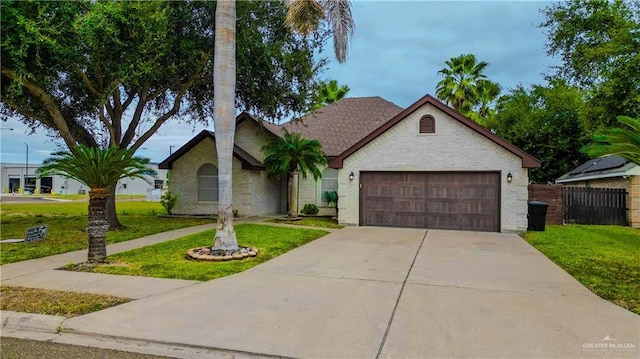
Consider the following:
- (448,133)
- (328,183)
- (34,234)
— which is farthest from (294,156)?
(34,234)

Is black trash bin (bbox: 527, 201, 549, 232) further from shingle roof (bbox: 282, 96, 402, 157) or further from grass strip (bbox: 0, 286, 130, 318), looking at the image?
grass strip (bbox: 0, 286, 130, 318)

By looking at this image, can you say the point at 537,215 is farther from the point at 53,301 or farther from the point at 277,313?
the point at 53,301

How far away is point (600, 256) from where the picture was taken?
9508 millimetres

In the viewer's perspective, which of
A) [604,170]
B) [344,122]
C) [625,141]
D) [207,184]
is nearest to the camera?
[625,141]

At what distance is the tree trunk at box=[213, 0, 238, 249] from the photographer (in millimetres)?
9336

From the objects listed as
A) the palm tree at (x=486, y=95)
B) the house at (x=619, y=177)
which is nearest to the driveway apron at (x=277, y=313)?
the house at (x=619, y=177)

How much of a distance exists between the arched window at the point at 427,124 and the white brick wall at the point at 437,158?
15cm

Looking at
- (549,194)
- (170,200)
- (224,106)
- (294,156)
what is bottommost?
(170,200)

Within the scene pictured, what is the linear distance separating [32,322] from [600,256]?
1129cm

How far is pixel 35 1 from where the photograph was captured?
33.1ft

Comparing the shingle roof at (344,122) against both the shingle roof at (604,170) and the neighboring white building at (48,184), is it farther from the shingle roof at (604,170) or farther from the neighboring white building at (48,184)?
the neighboring white building at (48,184)

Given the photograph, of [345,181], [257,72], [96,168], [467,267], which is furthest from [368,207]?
[96,168]

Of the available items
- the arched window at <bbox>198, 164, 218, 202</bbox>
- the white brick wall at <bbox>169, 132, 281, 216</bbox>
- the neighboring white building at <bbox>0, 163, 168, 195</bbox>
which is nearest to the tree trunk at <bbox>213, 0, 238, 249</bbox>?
the white brick wall at <bbox>169, 132, 281, 216</bbox>

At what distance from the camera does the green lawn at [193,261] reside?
7.57 meters
